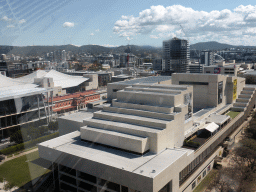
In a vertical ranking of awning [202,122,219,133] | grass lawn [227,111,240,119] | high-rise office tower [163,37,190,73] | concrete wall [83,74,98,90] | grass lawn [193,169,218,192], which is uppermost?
high-rise office tower [163,37,190,73]

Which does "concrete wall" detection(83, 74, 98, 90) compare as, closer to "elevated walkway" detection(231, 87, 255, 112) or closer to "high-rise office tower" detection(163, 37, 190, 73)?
"high-rise office tower" detection(163, 37, 190, 73)

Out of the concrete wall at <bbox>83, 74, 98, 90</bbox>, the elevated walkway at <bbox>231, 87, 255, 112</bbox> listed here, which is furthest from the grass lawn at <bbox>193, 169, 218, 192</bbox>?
the concrete wall at <bbox>83, 74, 98, 90</bbox>

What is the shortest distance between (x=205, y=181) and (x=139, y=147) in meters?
2.85

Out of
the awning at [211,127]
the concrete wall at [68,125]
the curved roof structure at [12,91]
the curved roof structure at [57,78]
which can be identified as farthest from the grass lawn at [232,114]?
the curved roof structure at [57,78]

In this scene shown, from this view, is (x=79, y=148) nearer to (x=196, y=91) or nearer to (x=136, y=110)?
(x=136, y=110)

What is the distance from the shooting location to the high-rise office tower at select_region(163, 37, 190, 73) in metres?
25.2

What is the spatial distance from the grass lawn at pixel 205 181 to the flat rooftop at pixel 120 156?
4.53 feet

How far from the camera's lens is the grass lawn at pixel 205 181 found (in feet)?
20.9

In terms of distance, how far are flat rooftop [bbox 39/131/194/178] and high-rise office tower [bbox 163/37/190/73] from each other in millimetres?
20195

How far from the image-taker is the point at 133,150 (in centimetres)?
545

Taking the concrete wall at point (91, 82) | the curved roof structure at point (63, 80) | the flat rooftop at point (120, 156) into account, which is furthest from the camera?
the concrete wall at point (91, 82)

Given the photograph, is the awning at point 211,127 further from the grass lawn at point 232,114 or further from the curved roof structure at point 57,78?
the curved roof structure at point 57,78

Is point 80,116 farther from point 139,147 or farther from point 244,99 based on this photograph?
point 244,99

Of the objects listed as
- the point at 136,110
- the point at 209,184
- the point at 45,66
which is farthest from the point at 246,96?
the point at 45,66
